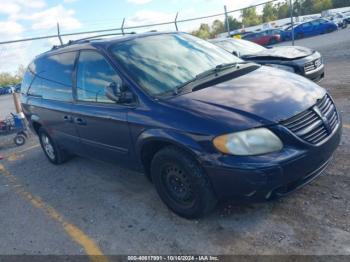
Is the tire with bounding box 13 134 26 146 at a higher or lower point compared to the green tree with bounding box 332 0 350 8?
higher

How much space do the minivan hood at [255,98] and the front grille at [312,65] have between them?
370cm

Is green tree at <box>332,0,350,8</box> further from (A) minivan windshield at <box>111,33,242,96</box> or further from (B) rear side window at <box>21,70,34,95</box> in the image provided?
(A) minivan windshield at <box>111,33,242,96</box>

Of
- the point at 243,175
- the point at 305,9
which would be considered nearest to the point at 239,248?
the point at 243,175

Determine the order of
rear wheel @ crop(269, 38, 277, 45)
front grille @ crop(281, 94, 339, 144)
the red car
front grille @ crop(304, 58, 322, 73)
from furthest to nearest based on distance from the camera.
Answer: rear wheel @ crop(269, 38, 277, 45), the red car, front grille @ crop(304, 58, 322, 73), front grille @ crop(281, 94, 339, 144)

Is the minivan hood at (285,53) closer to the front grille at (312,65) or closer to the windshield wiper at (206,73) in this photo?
the front grille at (312,65)

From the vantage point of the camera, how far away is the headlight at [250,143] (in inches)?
113

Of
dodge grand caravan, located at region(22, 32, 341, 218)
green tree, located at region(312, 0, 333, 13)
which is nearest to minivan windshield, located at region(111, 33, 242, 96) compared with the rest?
dodge grand caravan, located at region(22, 32, 341, 218)

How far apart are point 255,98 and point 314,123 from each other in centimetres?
56

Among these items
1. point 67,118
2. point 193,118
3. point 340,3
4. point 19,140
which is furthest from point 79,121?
point 340,3

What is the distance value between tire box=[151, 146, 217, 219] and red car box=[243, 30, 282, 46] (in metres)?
29.3

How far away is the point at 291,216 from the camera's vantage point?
3.26 meters

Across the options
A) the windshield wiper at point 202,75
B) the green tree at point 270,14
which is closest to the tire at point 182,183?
the windshield wiper at point 202,75

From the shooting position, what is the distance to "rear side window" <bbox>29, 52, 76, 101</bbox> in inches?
179

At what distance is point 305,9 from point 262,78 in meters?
73.6
